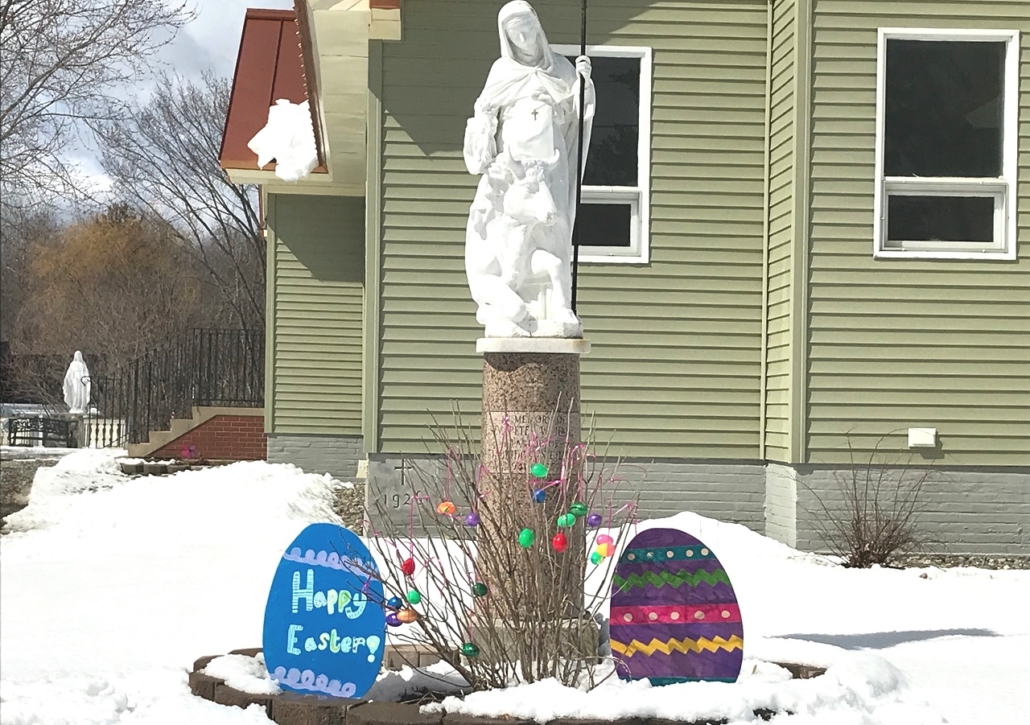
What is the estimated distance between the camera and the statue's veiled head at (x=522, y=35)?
6.14 meters

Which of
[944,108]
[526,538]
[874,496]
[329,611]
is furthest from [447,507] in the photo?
[944,108]

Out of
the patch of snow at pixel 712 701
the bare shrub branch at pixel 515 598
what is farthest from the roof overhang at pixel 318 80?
the patch of snow at pixel 712 701

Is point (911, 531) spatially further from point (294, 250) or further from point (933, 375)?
point (294, 250)

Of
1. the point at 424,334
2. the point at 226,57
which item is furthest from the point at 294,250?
the point at 226,57

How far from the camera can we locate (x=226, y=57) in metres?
35.6

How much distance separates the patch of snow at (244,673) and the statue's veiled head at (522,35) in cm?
321

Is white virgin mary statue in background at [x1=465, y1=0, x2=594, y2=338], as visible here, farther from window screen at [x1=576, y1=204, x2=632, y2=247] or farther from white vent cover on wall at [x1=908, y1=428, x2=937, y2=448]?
white vent cover on wall at [x1=908, y1=428, x2=937, y2=448]

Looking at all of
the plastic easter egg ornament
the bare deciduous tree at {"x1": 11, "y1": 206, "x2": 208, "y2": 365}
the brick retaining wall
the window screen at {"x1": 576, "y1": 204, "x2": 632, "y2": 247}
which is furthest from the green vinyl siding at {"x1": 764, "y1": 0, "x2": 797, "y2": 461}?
the bare deciduous tree at {"x1": 11, "y1": 206, "x2": 208, "y2": 365}

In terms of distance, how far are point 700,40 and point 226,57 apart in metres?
27.3

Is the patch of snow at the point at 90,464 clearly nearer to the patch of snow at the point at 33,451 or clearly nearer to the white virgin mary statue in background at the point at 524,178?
the patch of snow at the point at 33,451

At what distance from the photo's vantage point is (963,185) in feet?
33.3

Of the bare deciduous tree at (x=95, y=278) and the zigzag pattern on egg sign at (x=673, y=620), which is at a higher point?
the bare deciduous tree at (x=95, y=278)

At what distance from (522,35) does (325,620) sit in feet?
10.00

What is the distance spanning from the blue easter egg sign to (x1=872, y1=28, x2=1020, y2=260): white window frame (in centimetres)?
647
